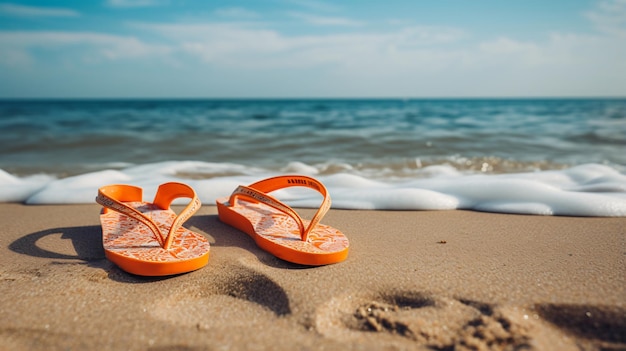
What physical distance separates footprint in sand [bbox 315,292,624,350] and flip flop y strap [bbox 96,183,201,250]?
888 millimetres

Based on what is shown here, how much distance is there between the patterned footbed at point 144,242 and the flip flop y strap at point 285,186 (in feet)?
1.26

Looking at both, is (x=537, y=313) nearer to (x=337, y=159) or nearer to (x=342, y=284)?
(x=342, y=284)

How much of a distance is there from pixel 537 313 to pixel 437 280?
1.34 ft

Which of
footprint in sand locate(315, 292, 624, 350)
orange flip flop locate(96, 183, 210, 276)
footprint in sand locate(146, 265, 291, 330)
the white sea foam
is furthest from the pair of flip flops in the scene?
the white sea foam

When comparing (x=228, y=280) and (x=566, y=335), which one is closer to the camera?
(x=566, y=335)

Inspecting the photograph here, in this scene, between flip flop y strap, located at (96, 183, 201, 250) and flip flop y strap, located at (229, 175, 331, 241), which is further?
flip flop y strap, located at (229, 175, 331, 241)

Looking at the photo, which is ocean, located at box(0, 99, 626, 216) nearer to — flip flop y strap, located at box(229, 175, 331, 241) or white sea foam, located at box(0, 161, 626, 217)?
white sea foam, located at box(0, 161, 626, 217)

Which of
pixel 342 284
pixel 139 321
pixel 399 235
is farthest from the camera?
pixel 399 235

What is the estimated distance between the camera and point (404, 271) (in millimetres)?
1988

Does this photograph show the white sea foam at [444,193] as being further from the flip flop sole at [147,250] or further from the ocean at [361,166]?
the flip flop sole at [147,250]

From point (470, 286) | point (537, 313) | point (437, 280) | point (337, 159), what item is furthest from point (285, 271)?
point (337, 159)

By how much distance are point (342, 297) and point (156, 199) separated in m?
1.62

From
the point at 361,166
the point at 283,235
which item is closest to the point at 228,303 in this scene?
the point at 283,235

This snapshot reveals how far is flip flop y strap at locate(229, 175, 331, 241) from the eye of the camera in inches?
86.9
